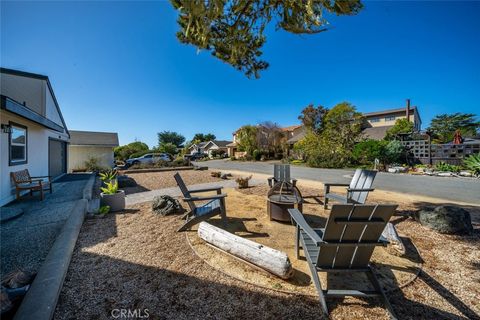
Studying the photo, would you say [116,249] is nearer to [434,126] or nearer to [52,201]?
[52,201]

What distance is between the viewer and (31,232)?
3.64 m

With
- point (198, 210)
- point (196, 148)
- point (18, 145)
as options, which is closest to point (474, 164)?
point (198, 210)

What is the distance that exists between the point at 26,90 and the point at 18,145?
464 cm

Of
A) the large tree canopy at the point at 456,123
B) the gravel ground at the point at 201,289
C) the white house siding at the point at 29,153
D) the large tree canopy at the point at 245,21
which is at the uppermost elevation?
the large tree canopy at the point at 456,123

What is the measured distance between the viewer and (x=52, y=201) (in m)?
5.88

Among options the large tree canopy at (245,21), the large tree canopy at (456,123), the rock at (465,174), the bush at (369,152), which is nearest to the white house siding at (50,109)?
the large tree canopy at (245,21)

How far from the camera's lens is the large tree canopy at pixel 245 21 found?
4.31m

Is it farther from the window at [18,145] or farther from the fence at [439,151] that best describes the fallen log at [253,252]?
the fence at [439,151]

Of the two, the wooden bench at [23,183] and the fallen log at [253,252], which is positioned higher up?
the wooden bench at [23,183]

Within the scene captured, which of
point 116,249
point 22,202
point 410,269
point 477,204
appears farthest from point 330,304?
point 22,202

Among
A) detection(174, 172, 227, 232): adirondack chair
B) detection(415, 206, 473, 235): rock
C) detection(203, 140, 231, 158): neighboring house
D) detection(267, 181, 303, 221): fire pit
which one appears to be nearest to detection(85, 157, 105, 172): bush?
detection(174, 172, 227, 232): adirondack chair

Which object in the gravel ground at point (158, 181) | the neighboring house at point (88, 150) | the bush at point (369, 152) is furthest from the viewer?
the neighboring house at point (88, 150)

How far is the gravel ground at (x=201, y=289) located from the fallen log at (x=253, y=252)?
0.85 feet

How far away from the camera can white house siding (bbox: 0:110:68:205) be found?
5508mm
